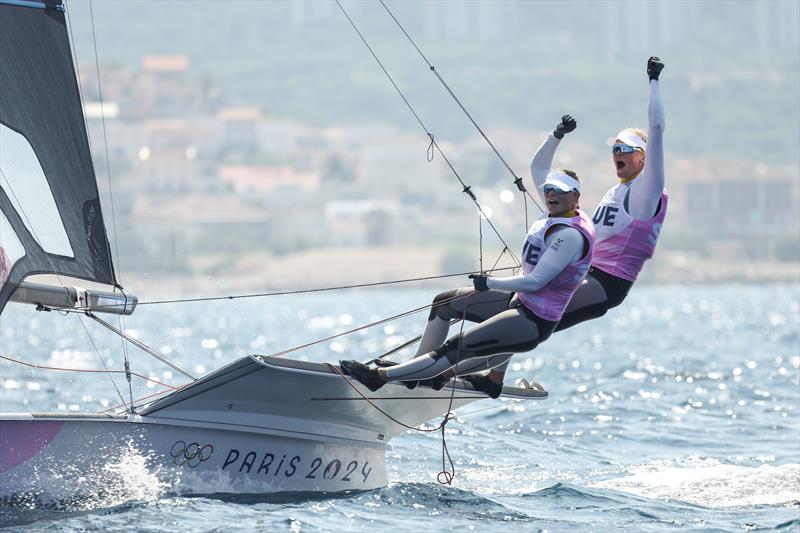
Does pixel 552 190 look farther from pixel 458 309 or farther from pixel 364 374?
pixel 364 374

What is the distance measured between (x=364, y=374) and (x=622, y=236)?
1.36m

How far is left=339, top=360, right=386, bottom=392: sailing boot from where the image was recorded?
6.93 meters

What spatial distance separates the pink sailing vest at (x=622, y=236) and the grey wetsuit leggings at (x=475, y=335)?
1.46 ft

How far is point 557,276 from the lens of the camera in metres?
6.72

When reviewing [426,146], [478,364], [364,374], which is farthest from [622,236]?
[426,146]

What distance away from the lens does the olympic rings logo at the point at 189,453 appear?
22.4 ft

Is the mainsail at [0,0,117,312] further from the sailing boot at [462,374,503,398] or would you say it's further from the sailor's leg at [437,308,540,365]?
the sailing boot at [462,374,503,398]

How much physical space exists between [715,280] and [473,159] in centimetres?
4357

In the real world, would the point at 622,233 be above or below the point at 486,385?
above

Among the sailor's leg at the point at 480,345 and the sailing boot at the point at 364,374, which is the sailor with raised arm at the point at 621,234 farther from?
the sailing boot at the point at 364,374

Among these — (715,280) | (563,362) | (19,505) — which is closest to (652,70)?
(19,505)

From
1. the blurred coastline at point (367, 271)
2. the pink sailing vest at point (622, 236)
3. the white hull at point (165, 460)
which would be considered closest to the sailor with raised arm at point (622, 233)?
the pink sailing vest at point (622, 236)

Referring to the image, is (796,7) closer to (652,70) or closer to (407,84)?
(407,84)

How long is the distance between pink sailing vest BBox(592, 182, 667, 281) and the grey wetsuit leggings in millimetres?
444
